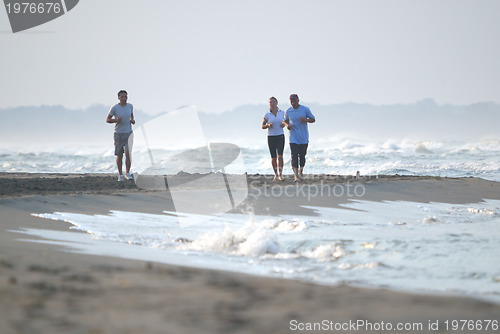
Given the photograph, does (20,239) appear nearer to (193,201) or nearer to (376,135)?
(193,201)

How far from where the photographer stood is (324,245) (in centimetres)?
535

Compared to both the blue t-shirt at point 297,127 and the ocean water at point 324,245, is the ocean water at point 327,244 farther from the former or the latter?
the blue t-shirt at point 297,127

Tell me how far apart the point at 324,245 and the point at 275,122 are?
6649 millimetres

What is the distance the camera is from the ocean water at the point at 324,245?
165 inches

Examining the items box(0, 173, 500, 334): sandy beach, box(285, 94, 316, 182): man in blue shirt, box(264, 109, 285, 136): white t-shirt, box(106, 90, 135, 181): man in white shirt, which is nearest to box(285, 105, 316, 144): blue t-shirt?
box(285, 94, 316, 182): man in blue shirt

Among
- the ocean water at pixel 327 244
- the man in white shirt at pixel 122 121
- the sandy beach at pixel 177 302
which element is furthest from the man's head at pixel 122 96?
the sandy beach at pixel 177 302

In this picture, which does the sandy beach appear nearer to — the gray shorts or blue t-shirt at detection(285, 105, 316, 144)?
the gray shorts

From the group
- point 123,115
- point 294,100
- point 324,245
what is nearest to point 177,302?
point 324,245

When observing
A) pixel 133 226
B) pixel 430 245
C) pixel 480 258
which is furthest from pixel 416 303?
pixel 133 226

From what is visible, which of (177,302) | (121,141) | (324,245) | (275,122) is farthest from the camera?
(275,122)

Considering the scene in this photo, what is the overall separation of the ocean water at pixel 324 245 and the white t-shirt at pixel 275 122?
413cm

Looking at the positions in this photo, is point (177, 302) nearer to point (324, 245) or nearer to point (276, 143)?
point (324, 245)

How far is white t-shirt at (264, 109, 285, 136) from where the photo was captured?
1183 centimetres

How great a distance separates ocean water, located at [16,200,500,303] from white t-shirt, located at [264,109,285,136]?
4.13 meters
